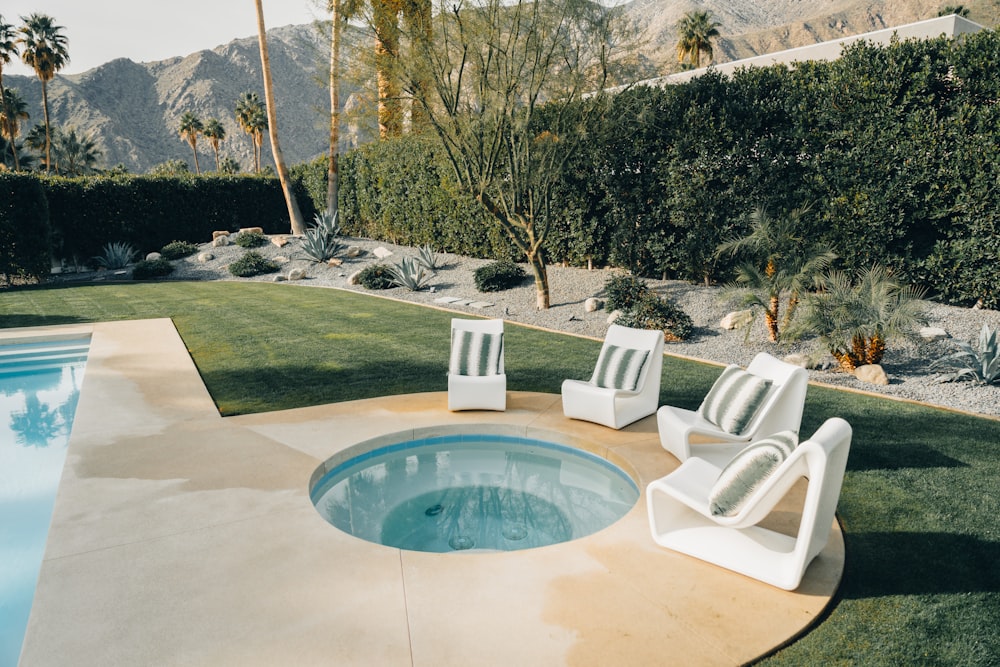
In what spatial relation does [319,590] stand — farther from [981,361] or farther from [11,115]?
[11,115]

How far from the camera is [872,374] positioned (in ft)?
27.6

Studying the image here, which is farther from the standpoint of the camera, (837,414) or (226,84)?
(226,84)

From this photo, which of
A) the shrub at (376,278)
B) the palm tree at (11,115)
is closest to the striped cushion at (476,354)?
the shrub at (376,278)

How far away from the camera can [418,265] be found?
1741 cm

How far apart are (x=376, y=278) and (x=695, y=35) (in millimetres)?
32695

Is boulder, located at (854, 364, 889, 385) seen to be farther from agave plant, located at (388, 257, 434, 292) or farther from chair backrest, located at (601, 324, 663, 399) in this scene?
agave plant, located at (388, 257, 434, 292)

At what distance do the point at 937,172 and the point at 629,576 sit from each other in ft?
28.6

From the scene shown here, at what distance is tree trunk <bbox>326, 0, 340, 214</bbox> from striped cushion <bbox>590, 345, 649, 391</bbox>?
32.0ft

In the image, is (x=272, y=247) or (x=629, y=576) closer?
(x=629, y=576)

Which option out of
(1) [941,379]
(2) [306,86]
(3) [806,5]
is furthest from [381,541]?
(3) [806,5]

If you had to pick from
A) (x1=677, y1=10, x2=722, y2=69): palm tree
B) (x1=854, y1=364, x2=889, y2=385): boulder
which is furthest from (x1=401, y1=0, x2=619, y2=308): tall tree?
(x1=677, y1=10, x2=722, y2=69): palm tree

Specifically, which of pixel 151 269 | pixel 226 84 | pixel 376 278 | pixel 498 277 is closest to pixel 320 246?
pixel 376 278

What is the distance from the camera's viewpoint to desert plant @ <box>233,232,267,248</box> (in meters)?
21.9

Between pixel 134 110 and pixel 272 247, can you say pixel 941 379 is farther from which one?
pixel 134 110
